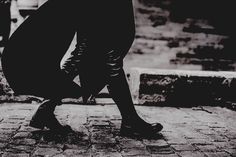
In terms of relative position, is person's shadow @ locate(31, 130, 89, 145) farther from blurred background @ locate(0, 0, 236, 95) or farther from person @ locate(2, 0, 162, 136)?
blurred background @ locate(0, 0, 236, 95)

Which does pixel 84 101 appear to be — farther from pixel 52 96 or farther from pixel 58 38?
pixel 58 38

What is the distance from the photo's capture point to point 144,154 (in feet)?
9.49

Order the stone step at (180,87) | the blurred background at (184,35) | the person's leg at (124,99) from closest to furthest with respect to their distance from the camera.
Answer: the person's leg at (124,99)
the stone step at (180,87)
the blurred background at (184,35)

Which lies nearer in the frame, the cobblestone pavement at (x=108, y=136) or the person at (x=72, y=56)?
the cobblestone pavement at (x=108, y=136)

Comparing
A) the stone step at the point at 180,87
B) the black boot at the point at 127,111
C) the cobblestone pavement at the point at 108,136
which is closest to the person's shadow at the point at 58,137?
the cobblestone pavement at the point at 108,136

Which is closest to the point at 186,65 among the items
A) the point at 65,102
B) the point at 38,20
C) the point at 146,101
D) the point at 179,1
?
the point at 179,1

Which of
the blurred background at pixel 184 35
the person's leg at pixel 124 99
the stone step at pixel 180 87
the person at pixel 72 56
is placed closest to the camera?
the person at pixel 72 56

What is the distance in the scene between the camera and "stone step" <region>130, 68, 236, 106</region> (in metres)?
4.91

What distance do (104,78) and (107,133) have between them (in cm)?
57

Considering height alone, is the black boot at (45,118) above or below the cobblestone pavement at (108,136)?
above

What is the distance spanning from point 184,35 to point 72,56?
5229 millimetres

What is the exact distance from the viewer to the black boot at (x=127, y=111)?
319 cm

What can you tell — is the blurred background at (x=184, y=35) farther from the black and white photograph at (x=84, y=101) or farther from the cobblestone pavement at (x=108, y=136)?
the cobblestone pavement at (x=108, y=136)

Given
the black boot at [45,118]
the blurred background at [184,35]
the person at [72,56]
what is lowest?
the blurred background at [184,35]
